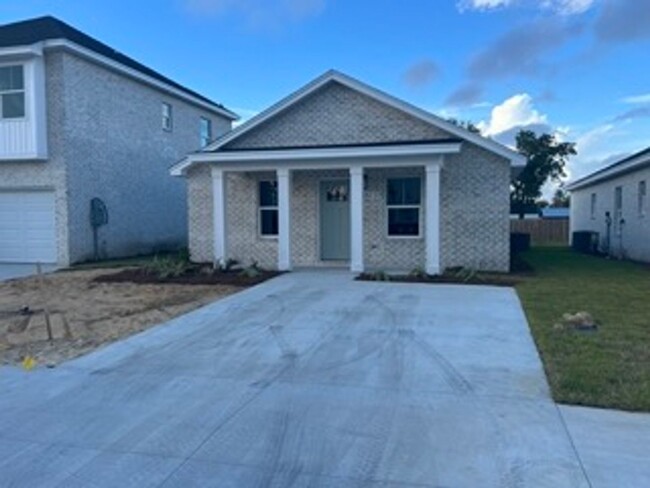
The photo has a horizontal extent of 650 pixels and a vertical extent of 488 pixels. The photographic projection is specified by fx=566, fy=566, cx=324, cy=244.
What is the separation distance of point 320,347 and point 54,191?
44.7ft

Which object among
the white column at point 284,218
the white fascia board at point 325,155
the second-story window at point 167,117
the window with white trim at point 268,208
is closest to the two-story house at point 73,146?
the second-story window at point 167,117

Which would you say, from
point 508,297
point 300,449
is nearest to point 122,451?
point 300,449

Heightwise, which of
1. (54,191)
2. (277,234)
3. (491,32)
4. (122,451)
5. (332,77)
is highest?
(491,32)

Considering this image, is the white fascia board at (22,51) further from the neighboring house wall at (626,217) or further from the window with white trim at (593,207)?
the window with white trim at (593,207)

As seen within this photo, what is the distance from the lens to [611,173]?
70.6 ft

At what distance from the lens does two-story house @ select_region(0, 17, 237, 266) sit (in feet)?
55.4

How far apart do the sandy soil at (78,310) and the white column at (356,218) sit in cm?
360

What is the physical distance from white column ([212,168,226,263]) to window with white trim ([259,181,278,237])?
1485 millimetres

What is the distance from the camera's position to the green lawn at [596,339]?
530 cm

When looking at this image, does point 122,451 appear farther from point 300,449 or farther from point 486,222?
point 486,222

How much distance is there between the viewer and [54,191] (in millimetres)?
17531

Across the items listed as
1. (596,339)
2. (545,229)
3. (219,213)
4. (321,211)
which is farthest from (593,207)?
(596,339)

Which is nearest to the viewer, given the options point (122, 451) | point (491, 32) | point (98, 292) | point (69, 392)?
point (122, 451)

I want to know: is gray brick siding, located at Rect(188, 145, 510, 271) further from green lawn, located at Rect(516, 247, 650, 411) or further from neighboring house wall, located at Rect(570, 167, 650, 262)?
neighboring house wall, located at Rect(570, 167, 650, 262)
